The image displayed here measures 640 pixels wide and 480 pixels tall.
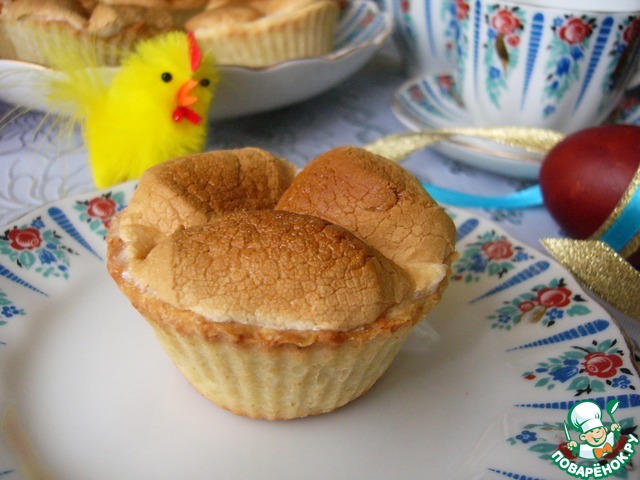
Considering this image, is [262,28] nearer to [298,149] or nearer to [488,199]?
[298,149]

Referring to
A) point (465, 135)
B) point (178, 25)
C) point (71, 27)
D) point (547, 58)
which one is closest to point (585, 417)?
point (465, 135)

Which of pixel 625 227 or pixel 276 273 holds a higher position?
pixel 276 273

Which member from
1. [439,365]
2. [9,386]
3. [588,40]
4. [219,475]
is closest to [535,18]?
[588,40]

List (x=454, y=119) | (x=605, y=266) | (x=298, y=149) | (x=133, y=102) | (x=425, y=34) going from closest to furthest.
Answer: (x=605, y=266)
(x=133, y=102)
(x=298, y=149)
(x=454, y=119)
(x=425, y=34)

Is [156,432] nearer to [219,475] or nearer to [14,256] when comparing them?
[219,475]

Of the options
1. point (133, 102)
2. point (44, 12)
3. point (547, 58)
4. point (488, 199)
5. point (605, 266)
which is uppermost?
point (44, 12)

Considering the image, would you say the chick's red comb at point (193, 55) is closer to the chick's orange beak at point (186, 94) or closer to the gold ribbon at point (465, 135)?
the chick's orange beak at point (186, 94)

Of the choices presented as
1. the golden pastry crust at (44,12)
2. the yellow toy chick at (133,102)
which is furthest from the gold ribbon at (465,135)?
the golden pastry crust at (44,12)
